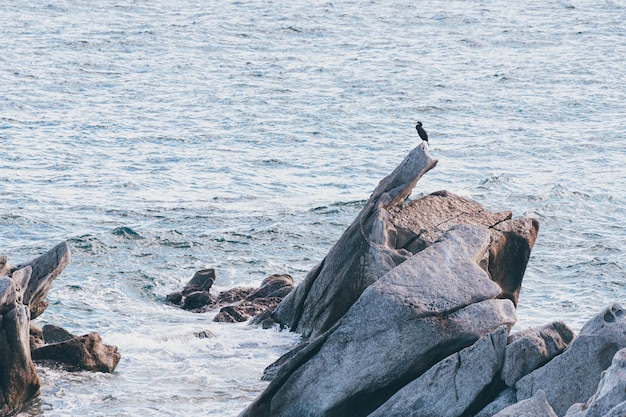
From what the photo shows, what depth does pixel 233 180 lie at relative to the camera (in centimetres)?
4672

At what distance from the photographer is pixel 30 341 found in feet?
80.1

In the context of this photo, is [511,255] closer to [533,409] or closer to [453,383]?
[453,383]

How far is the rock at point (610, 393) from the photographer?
14.8 metres

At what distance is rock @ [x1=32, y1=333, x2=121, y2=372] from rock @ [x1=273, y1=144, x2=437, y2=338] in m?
4.53

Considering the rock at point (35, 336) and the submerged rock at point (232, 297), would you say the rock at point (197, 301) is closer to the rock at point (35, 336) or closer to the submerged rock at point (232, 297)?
the submerged rock at point (232, 297)

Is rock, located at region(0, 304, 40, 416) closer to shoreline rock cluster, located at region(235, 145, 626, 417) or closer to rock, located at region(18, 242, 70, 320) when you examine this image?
rock, located at region(18, 242, 70, 320)

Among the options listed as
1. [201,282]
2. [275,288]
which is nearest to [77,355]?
[275,288]

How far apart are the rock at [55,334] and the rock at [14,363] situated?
4.35 metres

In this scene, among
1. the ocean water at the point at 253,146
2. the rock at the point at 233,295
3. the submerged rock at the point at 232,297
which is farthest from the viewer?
the rock at the point at 233,295

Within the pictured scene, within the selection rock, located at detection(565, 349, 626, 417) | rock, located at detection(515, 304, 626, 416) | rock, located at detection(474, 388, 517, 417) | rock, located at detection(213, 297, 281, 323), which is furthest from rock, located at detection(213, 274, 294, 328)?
rock, located at detection(565, 349, 626, 417)

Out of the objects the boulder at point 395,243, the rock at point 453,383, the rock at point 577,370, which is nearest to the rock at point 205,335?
the boulder at point 395,243

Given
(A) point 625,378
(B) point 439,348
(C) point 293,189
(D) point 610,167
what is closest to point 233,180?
(C) point 293,189

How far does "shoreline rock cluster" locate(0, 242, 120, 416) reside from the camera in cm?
2162

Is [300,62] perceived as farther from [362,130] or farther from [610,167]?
[610,167]
